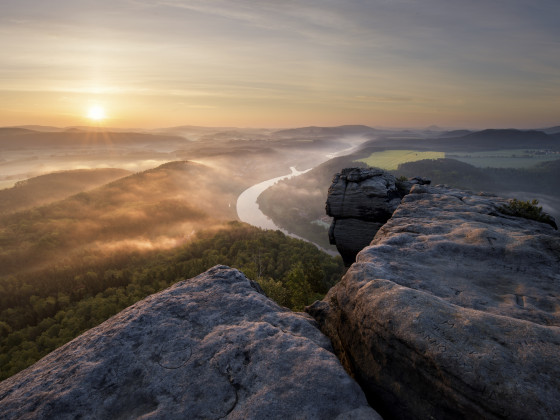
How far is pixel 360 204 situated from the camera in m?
27.1

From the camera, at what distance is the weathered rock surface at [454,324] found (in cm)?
612

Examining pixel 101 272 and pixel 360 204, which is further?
pixel 101 272

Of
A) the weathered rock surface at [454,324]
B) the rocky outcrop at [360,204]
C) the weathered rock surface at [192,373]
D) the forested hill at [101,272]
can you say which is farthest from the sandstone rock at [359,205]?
the weathered rock surface at [192,373]

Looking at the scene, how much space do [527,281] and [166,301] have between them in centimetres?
1324

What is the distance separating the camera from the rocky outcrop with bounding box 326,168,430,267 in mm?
26234

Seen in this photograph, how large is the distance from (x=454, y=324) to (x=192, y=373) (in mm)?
7197

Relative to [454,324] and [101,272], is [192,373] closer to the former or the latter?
[454,324]

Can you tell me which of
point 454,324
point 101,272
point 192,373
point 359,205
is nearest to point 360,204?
point 359,205

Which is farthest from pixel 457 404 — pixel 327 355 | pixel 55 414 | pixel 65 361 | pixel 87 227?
pixel 87 227

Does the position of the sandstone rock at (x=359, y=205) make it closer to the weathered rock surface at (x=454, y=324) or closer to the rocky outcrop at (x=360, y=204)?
the rocky outcrop at (x=360, y=204)

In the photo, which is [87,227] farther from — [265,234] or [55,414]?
[55,414]

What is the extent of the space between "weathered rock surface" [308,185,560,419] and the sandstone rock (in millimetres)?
12275

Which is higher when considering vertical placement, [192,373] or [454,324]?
[454,324]

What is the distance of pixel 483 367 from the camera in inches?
246
